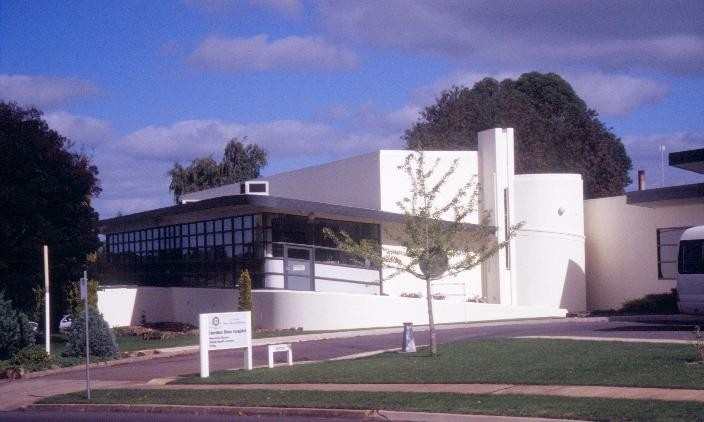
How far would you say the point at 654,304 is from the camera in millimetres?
33562

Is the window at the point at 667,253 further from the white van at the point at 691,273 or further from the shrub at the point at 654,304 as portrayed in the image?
the white van at the point at 691,273

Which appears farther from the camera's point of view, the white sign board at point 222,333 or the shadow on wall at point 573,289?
the shadow on wall at point 573,289

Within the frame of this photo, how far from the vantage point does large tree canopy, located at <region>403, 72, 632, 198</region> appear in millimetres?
59625

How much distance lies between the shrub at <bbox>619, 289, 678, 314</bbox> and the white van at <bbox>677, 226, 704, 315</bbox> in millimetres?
7586

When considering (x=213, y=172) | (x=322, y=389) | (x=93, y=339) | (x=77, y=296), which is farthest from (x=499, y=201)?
(x=213, y=172)

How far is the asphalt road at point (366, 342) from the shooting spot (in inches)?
886

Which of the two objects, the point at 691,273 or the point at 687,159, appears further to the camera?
the point at 687,159

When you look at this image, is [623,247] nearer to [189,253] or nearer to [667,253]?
[667,253]

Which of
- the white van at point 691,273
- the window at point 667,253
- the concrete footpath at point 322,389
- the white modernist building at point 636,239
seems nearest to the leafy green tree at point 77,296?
the concrete footpath at point 322,389

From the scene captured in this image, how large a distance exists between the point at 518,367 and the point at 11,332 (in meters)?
16.3

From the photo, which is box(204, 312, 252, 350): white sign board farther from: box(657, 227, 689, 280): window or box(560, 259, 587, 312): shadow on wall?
box(657, 227, 689, 280): window

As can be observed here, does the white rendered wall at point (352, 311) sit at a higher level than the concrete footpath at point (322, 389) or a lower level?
higher

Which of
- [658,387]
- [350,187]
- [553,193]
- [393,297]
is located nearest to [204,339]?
[658,387]

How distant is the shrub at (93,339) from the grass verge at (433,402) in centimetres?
651
